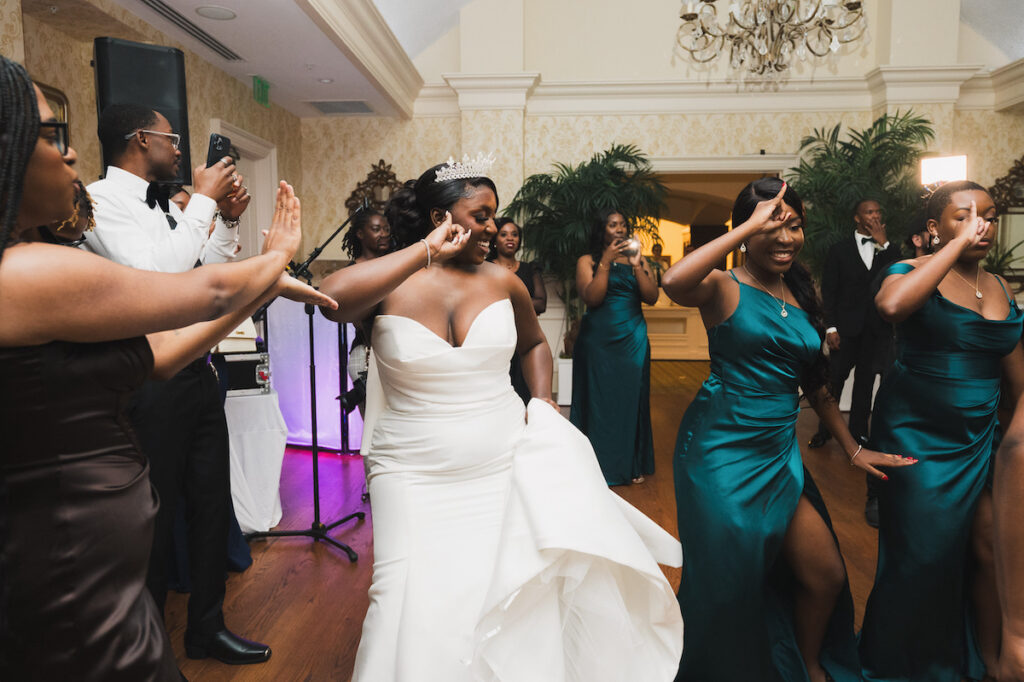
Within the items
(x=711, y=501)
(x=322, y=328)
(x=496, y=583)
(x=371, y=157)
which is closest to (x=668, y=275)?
(x=711, y=501)

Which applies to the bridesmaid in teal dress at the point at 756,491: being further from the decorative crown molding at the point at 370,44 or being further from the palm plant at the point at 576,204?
the palm plant at the point at 576,204

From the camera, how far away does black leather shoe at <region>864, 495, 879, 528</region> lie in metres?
3.60

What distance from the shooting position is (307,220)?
747 centimetres

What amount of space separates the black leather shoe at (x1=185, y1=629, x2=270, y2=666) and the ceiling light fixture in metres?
3.75

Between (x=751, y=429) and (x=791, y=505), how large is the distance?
24 cm

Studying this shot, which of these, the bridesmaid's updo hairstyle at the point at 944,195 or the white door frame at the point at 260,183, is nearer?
the bridesmaid's updo hairstyle at the point at 944,195

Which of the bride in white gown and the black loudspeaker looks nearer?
the bride in white gown

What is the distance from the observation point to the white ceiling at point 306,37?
442 centimetres

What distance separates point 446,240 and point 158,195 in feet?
3.33

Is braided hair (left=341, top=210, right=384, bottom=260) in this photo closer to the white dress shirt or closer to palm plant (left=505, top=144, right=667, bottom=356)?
the white dress shirt

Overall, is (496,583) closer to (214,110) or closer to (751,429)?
(751,429)

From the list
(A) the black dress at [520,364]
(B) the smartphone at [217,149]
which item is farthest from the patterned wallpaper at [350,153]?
(B) the smartphone at [217,149]

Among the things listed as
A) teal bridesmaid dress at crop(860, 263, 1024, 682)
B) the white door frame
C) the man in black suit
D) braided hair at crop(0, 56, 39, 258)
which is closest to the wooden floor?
teal bridesmaid dress at crop(860, 263, 1024, 682)

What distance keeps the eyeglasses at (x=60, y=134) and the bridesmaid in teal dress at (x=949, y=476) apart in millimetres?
2122
